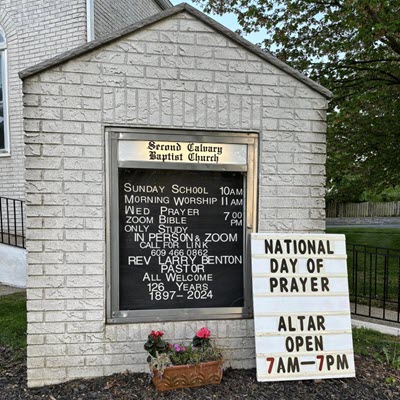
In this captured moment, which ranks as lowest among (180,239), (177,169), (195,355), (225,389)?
(225,389)

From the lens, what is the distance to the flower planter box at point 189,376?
2.61 metres

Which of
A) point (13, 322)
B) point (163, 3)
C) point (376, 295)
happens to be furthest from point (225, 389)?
point (163, 3)

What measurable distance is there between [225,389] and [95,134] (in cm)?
218

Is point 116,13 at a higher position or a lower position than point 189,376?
higher

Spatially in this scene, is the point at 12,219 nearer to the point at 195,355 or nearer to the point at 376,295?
the point at 195,355

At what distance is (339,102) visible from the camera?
7070 mm

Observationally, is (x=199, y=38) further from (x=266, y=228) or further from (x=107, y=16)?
(x=107, y=16)

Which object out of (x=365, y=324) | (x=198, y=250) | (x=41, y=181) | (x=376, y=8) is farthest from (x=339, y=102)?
(x=41, y=181)

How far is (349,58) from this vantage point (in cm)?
704

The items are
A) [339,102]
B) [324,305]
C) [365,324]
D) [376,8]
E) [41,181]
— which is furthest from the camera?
[339,102]

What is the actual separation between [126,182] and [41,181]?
25.1 inches

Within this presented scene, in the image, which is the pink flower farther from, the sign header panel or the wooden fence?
the wooden fence

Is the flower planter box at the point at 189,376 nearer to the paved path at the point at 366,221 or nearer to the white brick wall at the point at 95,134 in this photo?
the white brick wall at the point at 95,134

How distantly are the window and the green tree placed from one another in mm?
4413
